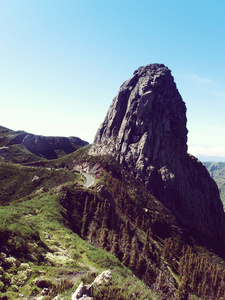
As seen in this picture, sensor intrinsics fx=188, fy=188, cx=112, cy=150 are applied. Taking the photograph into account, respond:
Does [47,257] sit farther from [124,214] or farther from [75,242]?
[124,214]

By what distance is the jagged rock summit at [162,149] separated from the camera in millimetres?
132750

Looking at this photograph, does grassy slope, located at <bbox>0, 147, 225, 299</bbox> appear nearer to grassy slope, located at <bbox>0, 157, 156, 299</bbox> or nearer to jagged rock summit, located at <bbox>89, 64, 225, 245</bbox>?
grassy slope, located at <bbox>0, 157, 156, 299</bbox>

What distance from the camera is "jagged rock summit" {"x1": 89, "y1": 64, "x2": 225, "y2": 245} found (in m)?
133

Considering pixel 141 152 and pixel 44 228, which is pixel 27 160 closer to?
pixel 141 152

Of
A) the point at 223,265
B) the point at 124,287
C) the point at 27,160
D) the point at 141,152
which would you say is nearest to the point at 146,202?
the point at 141,152

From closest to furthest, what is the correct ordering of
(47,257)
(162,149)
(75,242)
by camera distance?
(47,257) → (75,242) → (162,149)

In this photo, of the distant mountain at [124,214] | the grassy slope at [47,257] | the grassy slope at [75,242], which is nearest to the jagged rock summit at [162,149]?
the distant mountain at [124,214]

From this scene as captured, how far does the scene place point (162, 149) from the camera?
14112cm

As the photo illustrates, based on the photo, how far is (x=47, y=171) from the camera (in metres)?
106

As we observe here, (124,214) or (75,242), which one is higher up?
(75,242)

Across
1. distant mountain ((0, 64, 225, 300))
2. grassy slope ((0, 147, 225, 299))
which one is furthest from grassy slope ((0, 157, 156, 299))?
distant mountain ((0, 64, 225, 300))

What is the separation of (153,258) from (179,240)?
53.3 m

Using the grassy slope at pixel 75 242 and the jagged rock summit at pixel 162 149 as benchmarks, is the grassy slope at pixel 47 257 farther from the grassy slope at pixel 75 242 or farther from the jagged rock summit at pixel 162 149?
the jagged rock summit at pixel 162 149

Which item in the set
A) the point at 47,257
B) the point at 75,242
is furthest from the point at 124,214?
the point at 47,257
